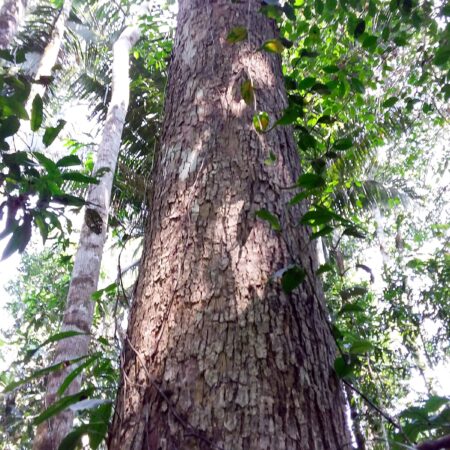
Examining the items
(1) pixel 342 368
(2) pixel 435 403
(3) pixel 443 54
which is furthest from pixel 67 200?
(3) pixel 443 54

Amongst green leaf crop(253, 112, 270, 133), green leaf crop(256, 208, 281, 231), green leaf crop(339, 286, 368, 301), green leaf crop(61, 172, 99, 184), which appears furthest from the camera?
green leaf crop(61, 172, 99, 184)

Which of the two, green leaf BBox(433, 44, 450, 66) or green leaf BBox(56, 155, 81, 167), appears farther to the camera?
green leaf BBox(433, 44, 450, 66)

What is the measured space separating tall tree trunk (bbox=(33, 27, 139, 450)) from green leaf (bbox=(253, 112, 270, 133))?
82 cm

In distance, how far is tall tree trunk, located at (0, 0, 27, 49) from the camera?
4889mm

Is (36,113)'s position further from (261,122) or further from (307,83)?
(307,83)

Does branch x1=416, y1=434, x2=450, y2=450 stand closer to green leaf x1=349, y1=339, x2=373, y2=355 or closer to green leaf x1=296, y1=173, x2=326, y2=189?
green leaf x1=349, y1=339, x2=373, y2=355

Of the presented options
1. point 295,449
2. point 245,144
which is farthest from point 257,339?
point 245,144

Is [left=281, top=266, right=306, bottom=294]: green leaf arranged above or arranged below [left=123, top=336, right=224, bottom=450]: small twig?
above

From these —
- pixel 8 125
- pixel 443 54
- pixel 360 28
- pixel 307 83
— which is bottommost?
pixel 8 125

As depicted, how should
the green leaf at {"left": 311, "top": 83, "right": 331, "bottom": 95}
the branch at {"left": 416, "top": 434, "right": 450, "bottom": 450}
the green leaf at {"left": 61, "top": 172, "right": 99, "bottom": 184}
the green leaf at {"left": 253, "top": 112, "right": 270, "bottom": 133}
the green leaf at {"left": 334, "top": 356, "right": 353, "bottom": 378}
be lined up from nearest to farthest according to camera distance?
the branch at {"left": 416, "top": 434, "right": 450, "bottom": 450} < the green leaf at {"left": 334, "top": 356, "right": 353, "bottom": 378} < the green leaf at {"left": 253, "top": 112, "right": 270, "bottom": 133} < the green leaf at {"left": 61, "top": 172, "right": 99, "bottom": 184} < the green leaf at {"left": 311, "top": 83, "right": 331, "bottom": 95}

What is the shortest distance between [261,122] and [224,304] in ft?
1.88

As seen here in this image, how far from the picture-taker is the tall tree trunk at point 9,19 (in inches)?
192

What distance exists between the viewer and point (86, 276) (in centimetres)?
399

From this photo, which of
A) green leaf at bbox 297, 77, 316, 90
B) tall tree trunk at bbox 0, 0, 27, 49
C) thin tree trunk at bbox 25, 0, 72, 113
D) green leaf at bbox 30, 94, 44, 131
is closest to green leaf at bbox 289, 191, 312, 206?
green leaf at bbox 297, 77, 316, 90
